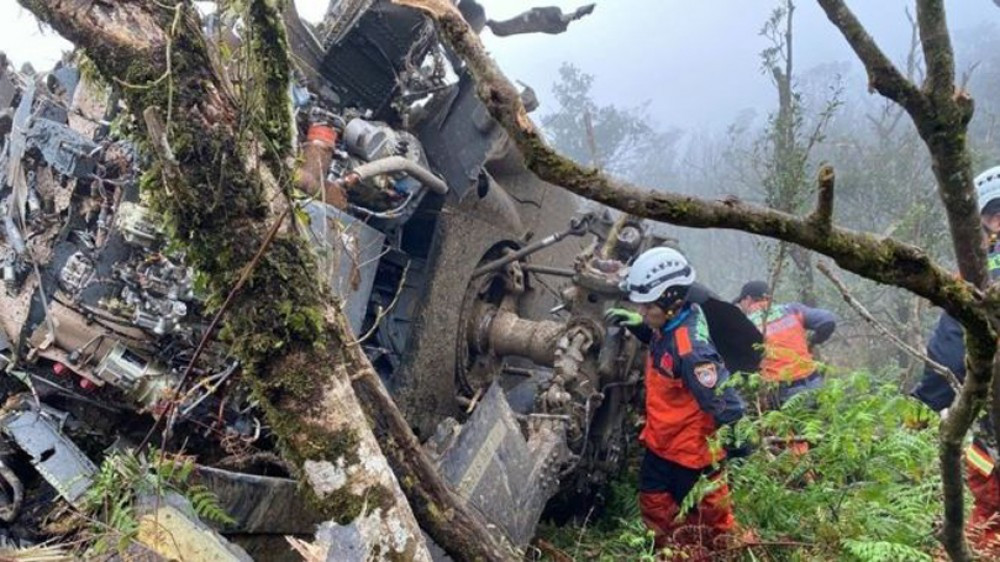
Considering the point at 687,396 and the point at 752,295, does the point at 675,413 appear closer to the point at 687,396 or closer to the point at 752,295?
the point at 687,396

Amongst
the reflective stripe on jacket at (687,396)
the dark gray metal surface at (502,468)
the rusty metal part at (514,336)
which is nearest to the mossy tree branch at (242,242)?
the dark gray metal surface at (502,468)

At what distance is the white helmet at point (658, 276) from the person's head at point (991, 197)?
1.45m

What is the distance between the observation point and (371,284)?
432 centimetres

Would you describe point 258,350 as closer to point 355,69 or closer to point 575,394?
point 575,394

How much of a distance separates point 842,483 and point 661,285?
139 centimetres

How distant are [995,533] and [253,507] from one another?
10.3 ft

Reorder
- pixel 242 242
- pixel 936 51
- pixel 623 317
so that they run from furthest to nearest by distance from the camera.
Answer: pixel 623 317 < pixel 242 242 < pixel 936 51

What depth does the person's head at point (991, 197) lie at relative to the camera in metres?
3.24

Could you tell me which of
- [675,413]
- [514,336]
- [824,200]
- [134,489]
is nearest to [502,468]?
[675,413]

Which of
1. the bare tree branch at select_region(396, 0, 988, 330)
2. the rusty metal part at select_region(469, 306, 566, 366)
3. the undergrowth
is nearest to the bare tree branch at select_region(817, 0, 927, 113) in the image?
the bare tree branch at select_region(396, 0, 988, 330)

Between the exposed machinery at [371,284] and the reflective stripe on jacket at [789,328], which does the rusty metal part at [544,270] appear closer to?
the exposed machinery at [371,284]

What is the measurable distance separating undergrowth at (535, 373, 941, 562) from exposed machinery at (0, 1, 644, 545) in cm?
113

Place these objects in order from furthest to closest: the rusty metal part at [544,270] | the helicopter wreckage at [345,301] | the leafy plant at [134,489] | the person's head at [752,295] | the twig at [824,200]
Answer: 1. the person's head at [752,295]
2. the rusty metal part at [544,270]
3. the helicopter wreckage at [345,301]
4. the leafy plant at [134,489]
5. the twig at [824,200]

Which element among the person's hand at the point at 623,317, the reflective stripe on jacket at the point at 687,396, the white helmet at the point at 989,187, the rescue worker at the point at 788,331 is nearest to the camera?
the white helmet at the point at 989,187
